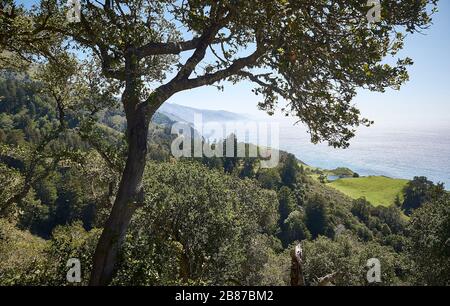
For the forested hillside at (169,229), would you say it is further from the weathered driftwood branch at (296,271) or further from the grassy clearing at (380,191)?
the grassy clearing at (380,191)

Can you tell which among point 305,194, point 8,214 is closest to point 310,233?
point 305,194

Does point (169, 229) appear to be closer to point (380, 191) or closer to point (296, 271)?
point (296, 271)

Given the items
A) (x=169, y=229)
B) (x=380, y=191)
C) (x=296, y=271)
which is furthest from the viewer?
(x=380, y=191)

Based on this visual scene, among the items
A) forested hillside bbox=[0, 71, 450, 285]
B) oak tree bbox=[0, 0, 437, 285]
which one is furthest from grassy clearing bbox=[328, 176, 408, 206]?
oak tree bbox=[0, 0, 437, 285]

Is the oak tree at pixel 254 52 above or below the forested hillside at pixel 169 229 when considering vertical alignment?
above

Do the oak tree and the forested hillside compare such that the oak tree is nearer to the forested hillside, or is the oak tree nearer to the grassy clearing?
the forested hillside

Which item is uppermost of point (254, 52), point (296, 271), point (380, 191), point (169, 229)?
point (254, 52)

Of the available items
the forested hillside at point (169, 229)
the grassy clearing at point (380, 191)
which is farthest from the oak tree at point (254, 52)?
the grassy clearing at point (380, 191)

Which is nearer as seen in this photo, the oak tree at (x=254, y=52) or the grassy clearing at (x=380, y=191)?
the oak tree at (x=254, y=52)

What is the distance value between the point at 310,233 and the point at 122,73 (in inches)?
4928

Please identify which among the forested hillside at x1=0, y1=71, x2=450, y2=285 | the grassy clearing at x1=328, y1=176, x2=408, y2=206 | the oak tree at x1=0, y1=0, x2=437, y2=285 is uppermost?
the oak tree at x1=0, y1=0, x2=437, y2=285

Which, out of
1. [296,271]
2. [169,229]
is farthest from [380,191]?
[296,271]

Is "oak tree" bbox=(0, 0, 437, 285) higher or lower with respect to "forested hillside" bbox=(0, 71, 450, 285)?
higher

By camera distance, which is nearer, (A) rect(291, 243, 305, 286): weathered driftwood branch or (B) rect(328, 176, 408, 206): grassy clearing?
(A) rect(291, 243, 305, 286): weathered driftwood branch
